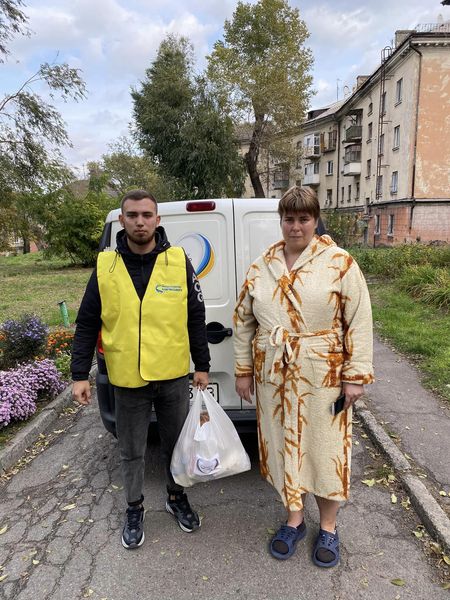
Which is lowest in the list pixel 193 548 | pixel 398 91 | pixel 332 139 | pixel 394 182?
pixel 193 548

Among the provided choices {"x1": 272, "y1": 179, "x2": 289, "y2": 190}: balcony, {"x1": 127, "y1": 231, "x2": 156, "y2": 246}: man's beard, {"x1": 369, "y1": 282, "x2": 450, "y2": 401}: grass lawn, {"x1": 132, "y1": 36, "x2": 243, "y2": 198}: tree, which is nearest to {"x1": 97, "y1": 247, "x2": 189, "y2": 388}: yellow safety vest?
{"x1": 127, "y1": 231, "x2": 156, "y2": 246}: man's beard

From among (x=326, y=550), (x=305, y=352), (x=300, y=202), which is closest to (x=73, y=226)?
(x=300, y=202)

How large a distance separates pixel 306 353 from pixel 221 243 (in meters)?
1.15

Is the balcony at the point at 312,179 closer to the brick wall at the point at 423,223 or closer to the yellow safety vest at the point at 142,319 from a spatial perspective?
the brick wall at the point at 423,223

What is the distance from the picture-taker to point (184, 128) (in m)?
21.4

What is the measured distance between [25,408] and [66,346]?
2.00m

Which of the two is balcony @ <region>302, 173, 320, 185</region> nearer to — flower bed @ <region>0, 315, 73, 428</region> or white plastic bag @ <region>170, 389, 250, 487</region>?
flower bed @ <region>0, 315, 73, 428</region>

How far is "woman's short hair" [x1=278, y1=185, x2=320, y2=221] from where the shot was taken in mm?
2158

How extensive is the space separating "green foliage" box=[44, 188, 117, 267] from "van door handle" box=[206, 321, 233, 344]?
16.8 metres

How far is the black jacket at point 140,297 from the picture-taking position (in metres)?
2.37

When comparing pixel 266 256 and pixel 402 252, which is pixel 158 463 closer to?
pixel 266 256

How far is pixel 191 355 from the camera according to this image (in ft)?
8.82

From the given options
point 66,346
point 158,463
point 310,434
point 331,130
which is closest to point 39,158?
point 66,346

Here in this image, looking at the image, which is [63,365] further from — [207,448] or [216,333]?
[207,448]
